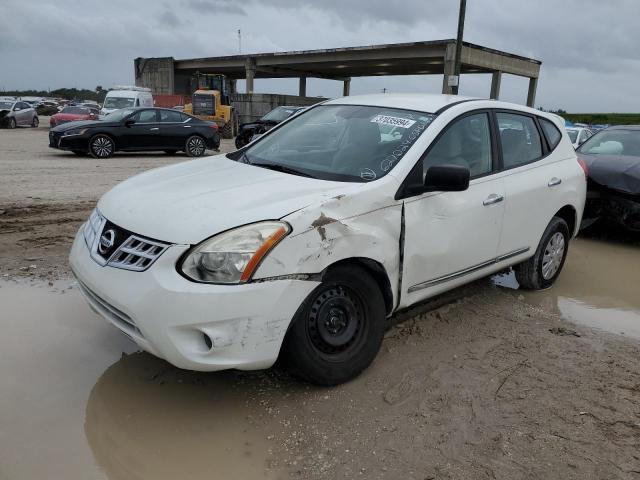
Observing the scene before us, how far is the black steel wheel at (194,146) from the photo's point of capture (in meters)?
16.1

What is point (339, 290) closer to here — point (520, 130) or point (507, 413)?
point (507, 413)

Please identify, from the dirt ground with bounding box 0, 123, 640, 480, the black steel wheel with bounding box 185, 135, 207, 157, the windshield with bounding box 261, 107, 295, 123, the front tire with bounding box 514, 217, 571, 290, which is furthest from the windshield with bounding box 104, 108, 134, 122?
the front tire with bounding box 514, 217, 571, 290

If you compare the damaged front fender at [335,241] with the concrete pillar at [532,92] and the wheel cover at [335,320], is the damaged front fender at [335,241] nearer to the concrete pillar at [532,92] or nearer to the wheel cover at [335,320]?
the wheel cover at [335,320]

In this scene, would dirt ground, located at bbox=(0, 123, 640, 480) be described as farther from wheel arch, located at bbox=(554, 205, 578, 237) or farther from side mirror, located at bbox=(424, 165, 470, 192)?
side mirror, located at bbox=(424, 165, 470, 192)

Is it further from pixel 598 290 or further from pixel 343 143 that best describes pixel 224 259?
pixel 598 290

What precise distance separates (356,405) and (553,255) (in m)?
2.97

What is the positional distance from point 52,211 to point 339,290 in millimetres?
5660

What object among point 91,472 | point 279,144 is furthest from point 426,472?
point 279,144

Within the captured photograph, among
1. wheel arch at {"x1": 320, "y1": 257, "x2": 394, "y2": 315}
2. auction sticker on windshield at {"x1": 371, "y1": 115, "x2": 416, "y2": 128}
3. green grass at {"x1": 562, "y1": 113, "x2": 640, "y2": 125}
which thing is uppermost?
green grass at {"x1": 562, "y1": 113, "x2": 640, "y2": 125}

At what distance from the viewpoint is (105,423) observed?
114 inches

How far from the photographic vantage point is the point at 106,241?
2.94m

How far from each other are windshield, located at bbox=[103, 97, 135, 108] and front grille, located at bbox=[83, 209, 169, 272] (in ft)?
70.0

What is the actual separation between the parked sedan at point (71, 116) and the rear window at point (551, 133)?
60.5ft

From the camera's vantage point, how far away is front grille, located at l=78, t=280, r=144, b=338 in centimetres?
274
